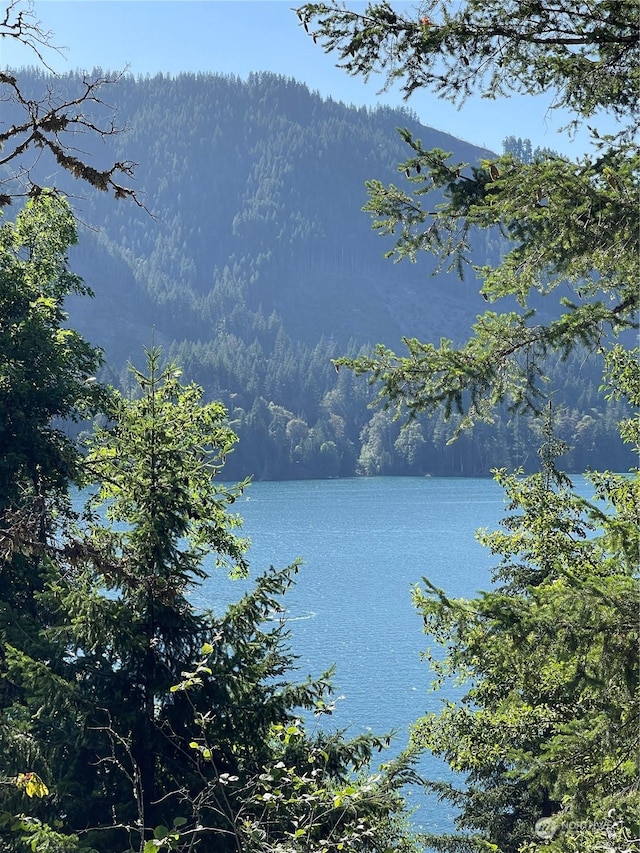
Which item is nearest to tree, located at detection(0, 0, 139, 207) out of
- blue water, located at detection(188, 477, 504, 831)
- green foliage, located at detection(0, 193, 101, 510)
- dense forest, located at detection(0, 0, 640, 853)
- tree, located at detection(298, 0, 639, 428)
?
dense forest, located at detection(0, 0, 640, 853)

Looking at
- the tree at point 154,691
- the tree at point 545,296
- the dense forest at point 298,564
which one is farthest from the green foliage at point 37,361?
the tree at point 545,296

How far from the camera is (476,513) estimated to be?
88.4m

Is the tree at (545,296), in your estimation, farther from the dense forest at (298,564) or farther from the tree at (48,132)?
the tree at (48,132)

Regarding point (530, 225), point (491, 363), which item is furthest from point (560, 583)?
point (530, 225)

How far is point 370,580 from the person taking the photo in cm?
5353

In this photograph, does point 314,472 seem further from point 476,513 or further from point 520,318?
point 520,318

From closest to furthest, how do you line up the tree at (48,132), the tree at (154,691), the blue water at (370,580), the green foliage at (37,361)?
1. the tree at (48,132)
2. the tree at (154,691)
3. the green foliage at (37,361)
4. the blue water at (370,580)

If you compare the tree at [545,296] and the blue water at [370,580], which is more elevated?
the tree at [545,296]

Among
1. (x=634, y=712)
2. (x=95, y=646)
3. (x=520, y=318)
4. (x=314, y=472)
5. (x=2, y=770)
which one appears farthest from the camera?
(x=314, y=472)

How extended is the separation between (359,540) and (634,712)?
219 feet

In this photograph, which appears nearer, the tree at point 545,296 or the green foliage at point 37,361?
the tree at point 545,296

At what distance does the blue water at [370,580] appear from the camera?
99.1 feet

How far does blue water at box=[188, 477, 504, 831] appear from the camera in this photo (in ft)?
99.1

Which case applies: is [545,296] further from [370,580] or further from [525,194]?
[370,580]
